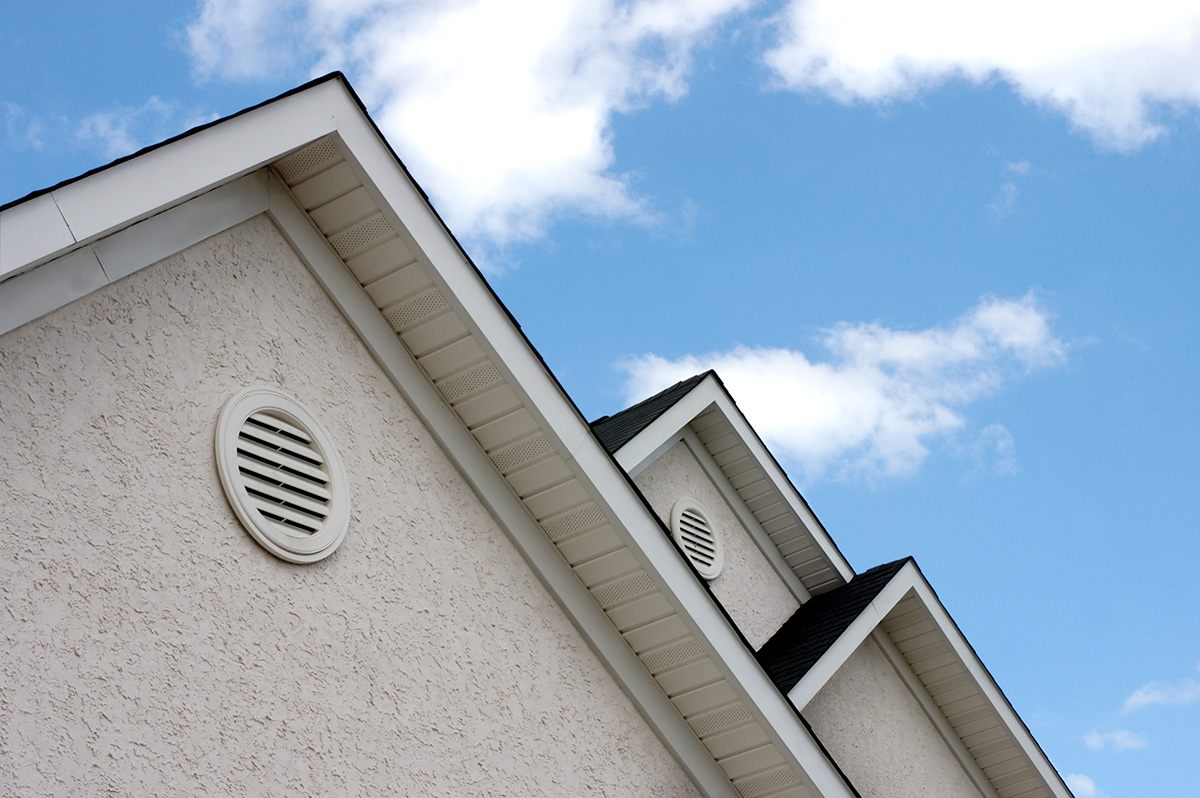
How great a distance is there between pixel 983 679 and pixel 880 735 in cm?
136

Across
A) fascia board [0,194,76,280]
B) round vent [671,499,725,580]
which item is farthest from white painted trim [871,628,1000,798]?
fascia board [0,194,76,280]

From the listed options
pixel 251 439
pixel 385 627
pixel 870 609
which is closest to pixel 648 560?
pixel 385 627

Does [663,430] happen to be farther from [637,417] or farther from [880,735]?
[880,735]

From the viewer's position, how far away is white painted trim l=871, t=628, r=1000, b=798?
10266 mm

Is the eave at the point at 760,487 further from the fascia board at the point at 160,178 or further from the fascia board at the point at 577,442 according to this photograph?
the fascia board at the point at 160,178

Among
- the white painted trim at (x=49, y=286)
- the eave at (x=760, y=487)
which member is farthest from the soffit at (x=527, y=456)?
the eave at (x=760, y=487)

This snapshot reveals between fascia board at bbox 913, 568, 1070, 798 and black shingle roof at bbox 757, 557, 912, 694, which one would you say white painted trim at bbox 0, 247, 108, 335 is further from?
fascia board at bbox 913, 568, 1070, 798

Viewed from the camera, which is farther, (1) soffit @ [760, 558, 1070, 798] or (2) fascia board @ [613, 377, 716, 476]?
(1) soffit @ [760, 558, 1070, 798]

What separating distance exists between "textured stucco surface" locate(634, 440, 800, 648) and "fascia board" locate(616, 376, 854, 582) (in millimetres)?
234

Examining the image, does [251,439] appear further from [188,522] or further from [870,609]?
[870,609]

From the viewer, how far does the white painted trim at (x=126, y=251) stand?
4.31 meters

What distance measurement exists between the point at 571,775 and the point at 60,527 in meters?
2.94

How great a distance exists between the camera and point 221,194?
17.4 ft

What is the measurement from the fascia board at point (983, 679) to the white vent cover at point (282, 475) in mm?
6588
